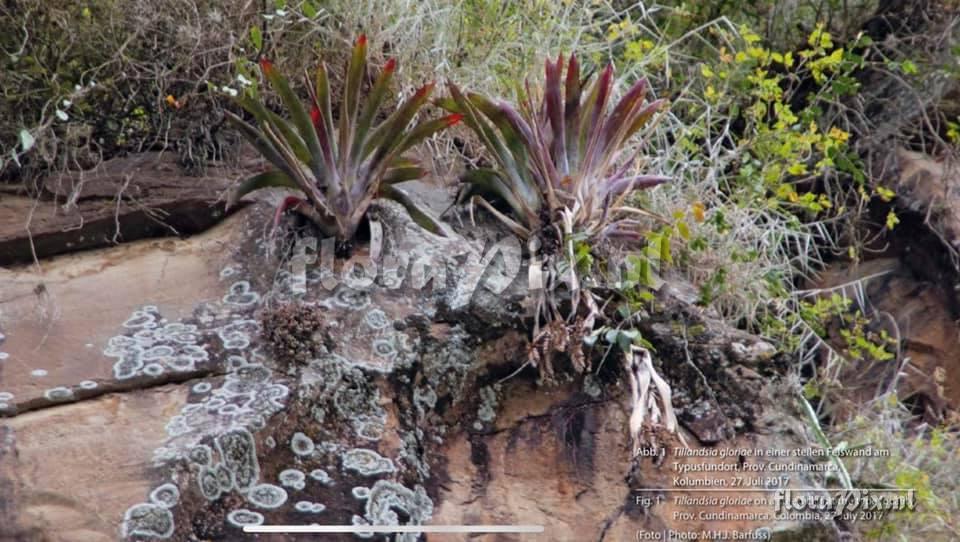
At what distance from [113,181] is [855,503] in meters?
2.76

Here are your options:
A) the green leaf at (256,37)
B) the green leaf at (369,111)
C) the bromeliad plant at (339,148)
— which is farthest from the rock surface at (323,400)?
the green leaf at (256,37)

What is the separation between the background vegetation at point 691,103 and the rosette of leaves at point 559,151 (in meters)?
0.25

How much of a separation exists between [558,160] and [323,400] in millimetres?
1119

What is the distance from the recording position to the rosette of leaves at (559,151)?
11.2 feet

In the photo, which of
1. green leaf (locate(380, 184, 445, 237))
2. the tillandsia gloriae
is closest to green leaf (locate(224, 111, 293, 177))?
green leaf (locate(380, 184, 445, 237))

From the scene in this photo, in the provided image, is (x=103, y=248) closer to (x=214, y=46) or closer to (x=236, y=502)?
(x=214, y=46)

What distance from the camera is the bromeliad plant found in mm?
3291

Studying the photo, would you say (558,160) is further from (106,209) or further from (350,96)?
(106,209)

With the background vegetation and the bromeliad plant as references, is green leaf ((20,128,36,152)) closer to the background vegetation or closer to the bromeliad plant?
the background vegetation

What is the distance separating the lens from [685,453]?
331cm

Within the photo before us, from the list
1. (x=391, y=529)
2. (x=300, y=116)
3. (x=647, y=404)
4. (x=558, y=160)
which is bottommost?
(x=391, y=529)

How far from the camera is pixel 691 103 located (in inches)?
186

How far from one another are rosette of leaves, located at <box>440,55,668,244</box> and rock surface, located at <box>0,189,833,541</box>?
23cm

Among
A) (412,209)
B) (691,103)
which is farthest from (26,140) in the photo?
(691,103)
